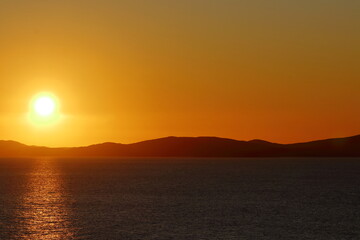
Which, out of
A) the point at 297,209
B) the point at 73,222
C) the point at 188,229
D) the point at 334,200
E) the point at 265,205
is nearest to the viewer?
the point at 188,229

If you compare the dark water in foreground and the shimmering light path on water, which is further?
the dark water in foreground

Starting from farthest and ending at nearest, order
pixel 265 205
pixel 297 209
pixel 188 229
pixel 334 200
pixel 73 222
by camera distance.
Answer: pixel 334 200 → pixel 265 205 → pixel 297 209 → pixel 73 222 → pixel 188 229

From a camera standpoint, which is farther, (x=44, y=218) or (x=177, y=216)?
(x=177, y=216)

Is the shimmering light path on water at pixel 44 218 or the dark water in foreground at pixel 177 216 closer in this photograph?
the shimmering light path on water at pixel 44 218

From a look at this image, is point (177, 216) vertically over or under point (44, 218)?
under

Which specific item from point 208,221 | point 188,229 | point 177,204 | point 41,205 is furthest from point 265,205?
point 41,205

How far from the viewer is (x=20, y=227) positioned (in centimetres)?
6206

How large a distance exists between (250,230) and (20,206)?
138 ft

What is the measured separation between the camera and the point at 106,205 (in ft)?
286

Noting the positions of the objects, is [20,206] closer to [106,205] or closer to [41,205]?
[41,205]

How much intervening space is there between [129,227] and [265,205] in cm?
3487

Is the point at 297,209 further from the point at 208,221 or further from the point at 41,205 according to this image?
the point at 41,205

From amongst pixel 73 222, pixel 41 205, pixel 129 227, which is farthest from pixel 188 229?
pixel 41 205

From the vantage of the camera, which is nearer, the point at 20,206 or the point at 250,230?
the point at 250,230
